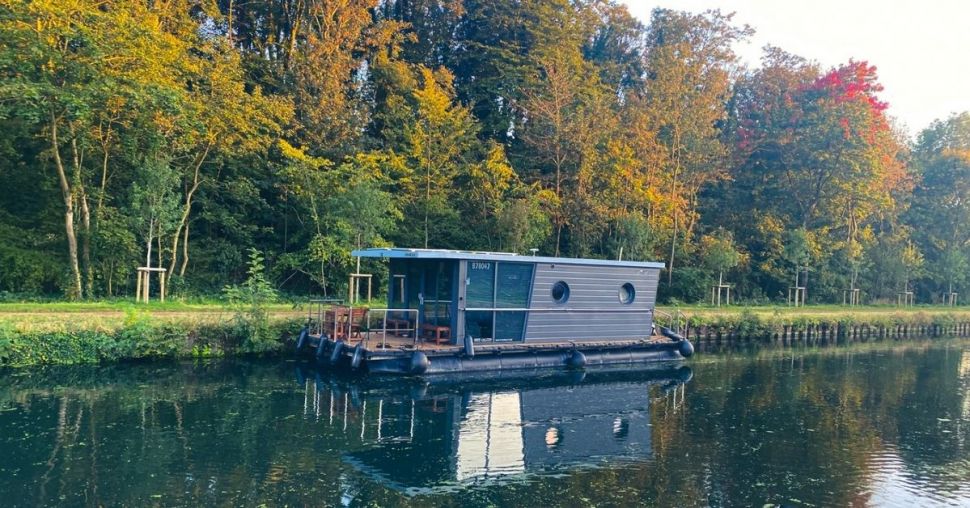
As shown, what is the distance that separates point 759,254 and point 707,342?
13.2 m

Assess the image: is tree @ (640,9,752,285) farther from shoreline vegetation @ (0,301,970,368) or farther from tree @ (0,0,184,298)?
tree @ (0,0,184,298)

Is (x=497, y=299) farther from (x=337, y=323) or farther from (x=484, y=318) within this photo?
A: (x=337, y=323)

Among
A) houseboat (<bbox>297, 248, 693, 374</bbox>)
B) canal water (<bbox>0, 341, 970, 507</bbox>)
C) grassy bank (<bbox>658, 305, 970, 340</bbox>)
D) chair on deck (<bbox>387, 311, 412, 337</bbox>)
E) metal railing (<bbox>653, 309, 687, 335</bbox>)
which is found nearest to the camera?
canal water (<bbox>0, 341, 970, 507</bbox>)

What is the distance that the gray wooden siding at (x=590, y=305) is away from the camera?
16828 millimetres

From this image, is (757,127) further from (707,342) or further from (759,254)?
(707,342)

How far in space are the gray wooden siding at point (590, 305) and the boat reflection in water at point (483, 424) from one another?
1.54 meters

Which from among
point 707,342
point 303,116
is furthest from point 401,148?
point 707,342

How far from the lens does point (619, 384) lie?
16047 millimetres

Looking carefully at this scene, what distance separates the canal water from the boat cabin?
1528mm

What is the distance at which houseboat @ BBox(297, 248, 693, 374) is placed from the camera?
1517cm

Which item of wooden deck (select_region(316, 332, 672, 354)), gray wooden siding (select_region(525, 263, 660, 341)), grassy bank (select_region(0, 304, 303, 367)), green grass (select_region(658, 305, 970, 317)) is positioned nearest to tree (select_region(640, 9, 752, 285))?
green grass (select_region(658, 305, 970, 317))

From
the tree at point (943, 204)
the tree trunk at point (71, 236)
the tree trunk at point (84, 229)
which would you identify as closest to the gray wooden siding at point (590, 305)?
the tree trunk at point (71, 236)

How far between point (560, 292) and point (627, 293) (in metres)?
2.55

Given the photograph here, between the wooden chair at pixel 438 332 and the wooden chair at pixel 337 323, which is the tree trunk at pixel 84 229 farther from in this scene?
the wooden chair at pixel 438 332
